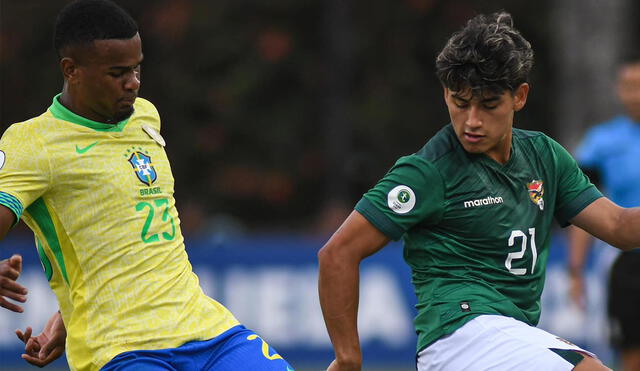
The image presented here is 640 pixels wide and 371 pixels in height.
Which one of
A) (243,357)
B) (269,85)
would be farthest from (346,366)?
(269,85)

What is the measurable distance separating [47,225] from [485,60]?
1739mm

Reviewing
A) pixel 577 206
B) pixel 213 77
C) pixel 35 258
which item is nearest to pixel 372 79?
pixel 213 77

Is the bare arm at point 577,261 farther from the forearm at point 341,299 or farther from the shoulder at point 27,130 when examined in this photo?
the shoulder at point 27,130

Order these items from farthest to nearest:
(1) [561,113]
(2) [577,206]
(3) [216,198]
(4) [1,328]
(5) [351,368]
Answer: (3) [216,198] → (1) [561,113] → (4) [1,328] → (2) [577,206] → (5) [351,368]

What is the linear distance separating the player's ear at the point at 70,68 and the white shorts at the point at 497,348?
5.54 feet

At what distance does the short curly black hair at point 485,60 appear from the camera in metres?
4.58

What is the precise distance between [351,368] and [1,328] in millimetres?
7813

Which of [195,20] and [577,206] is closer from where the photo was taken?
[577,206]

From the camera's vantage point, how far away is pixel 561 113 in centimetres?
1719

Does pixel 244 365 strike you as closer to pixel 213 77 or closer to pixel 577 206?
pixel 577 206

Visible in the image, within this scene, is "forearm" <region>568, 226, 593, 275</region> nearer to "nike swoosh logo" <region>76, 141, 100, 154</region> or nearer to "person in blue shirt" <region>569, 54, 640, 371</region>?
"person in blue shirt" <region>569, 54, 640, 371</region>

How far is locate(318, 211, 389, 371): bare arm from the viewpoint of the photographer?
457cm

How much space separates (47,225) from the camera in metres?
4.64

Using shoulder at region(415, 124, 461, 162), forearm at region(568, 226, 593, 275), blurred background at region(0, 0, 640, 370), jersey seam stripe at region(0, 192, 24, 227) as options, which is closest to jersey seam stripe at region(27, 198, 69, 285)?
jersey seam stripe at region(0, 192, 24, 227)
